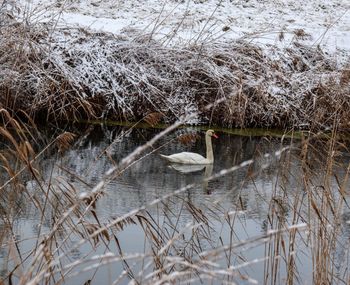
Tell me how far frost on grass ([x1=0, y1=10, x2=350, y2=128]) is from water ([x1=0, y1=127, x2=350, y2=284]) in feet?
2.29

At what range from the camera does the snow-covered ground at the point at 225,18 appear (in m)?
13.7

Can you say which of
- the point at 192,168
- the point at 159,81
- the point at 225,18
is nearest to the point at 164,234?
the point at 192,168

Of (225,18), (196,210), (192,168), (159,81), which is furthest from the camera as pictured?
(225,18)

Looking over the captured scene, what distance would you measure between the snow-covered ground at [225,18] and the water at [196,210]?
12.7 feet

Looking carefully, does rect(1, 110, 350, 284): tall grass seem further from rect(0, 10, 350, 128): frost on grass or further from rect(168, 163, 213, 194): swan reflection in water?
rect(0, 10, 350, 128): frost on grass

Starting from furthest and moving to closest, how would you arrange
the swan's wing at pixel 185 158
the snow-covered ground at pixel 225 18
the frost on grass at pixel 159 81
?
the snow-covered ground at pixel 225 18 → the frost on grass at pixel 159 81 → the swan's wing at pixel 185 158

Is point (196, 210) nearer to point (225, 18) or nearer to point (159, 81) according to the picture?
point (159, 81)

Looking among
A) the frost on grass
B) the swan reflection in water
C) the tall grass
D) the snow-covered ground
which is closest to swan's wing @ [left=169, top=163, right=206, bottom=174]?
the swan reflection in water

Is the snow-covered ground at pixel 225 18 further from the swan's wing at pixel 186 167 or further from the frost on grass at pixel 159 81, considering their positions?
the swan's wing at pixel 186 167

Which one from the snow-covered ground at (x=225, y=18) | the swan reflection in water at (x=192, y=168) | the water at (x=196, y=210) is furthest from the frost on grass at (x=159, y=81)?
the swan reflection in water at (x=192, y=168)

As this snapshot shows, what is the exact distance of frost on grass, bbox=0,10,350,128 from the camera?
10.6m

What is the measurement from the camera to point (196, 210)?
3.46 m

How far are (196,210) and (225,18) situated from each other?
43.2 ft

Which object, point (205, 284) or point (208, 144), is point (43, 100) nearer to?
point (208, 144)
